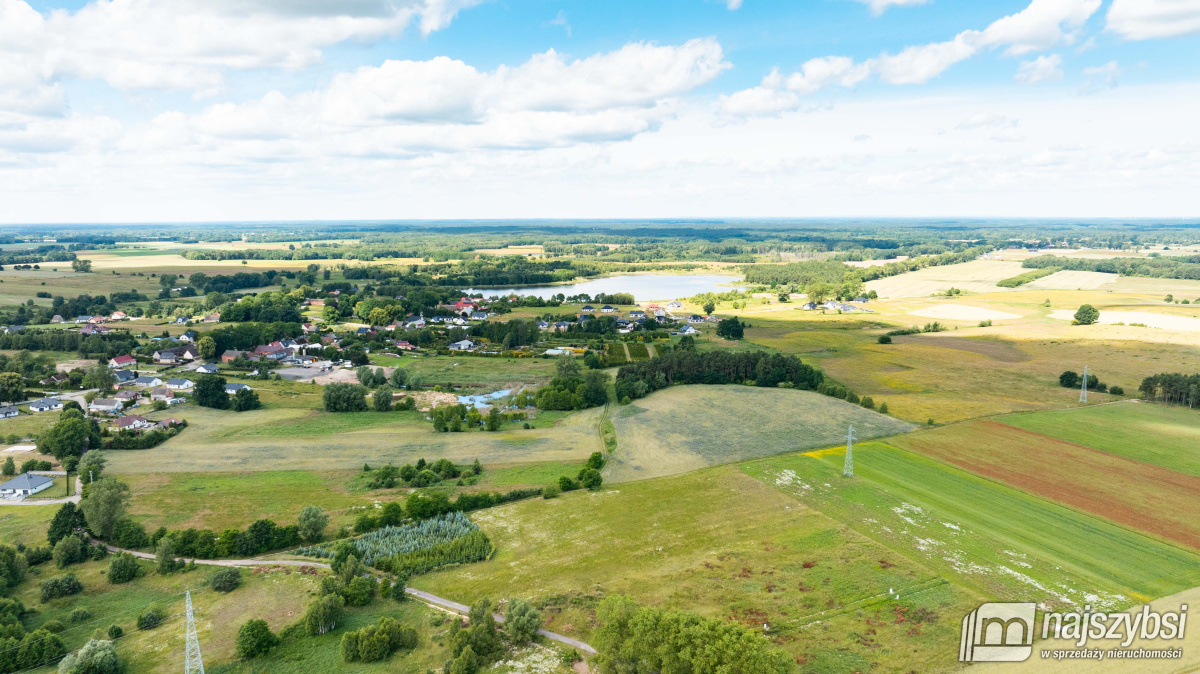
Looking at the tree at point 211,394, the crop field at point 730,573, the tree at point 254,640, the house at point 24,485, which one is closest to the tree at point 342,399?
the tree at point 211,394

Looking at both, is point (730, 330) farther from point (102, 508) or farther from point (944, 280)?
point (944, 280)

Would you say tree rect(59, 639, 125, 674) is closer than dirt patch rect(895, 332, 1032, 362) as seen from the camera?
Yes

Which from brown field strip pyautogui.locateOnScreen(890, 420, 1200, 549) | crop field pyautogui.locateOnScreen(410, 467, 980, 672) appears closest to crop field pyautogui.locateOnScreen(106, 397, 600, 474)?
crop field pyautogui.locateOnScreen(410, 467, 980, 672)

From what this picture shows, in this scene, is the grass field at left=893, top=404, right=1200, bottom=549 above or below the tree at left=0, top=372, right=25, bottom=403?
below

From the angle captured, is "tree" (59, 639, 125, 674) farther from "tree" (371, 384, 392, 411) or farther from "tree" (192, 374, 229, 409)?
"tree" (192, 374, 229, 409)

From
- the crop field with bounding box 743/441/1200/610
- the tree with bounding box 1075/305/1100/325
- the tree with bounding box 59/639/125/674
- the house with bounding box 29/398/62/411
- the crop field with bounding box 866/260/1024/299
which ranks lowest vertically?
the tree with bounding box 59/639/125/674

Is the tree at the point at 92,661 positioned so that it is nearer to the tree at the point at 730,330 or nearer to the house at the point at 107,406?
the house at the point at 107,406
